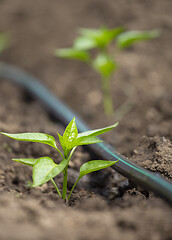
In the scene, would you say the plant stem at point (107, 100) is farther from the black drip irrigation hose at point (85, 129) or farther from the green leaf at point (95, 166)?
the green leaf at point (95, 166)

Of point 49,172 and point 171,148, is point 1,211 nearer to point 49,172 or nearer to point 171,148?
point 49,172

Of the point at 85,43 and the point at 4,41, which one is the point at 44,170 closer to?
the point at 85,43

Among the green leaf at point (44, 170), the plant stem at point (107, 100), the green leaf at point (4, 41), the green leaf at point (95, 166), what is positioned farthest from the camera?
the green leaf at point (4, 41)

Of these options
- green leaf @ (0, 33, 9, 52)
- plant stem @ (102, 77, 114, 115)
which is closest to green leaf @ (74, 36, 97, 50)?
plant stem @ (102, 77, 114, 115)

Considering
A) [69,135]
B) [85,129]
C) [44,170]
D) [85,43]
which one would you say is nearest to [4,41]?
[85,43]

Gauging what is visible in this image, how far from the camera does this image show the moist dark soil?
39.6 inches

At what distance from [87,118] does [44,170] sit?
1.42 meters

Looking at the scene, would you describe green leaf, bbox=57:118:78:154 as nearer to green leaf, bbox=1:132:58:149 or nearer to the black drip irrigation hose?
green leaf, bbox=1:132:58:149

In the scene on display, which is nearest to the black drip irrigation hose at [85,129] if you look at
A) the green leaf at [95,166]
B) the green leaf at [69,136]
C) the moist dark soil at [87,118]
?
the moist dark soil at [87,118]

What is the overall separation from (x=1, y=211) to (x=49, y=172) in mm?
248

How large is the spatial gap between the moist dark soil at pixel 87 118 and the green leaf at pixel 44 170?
103 millimetres

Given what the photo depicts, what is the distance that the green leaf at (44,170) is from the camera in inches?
45.4

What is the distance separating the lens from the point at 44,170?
1199 millimetres

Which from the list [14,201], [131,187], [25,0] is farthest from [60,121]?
[25,0]
